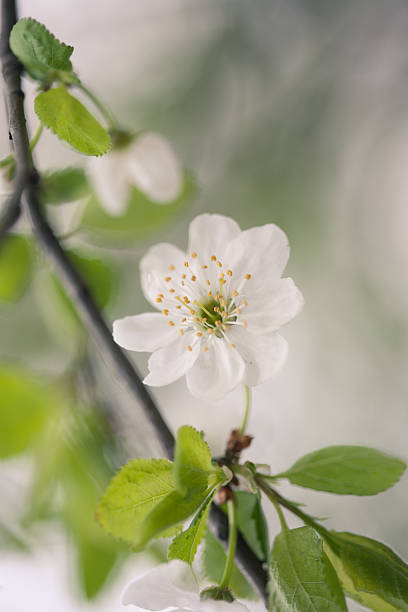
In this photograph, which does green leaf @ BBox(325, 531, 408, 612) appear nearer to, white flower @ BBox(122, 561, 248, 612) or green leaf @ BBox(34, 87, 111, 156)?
white flower @ BBox(122, 561, 248, 612)

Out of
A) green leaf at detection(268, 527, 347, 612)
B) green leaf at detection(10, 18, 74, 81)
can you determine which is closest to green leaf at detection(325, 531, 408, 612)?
green leaf at detection(268, 527, 347, 612)

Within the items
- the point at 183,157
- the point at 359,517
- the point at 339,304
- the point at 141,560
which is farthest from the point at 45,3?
the point at 359,517

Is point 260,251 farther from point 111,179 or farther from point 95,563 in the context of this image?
point 95,563

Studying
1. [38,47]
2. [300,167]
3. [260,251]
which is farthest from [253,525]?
[300,167]

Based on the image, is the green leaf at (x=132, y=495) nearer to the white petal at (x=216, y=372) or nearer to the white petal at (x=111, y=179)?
the white petal at (x=216, y=372)

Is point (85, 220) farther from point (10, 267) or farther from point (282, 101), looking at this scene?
point (282, 101)

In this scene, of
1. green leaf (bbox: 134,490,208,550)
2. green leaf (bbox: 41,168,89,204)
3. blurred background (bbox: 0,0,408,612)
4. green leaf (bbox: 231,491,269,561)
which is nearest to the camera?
green leaf (bbox: 134,490,208,550)
